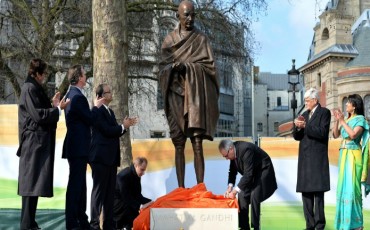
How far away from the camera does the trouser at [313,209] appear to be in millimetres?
8836

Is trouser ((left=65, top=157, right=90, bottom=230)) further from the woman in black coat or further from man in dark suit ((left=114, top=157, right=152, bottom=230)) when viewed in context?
man in dark suit ((left=114, top=157, right=152, bottom=230))

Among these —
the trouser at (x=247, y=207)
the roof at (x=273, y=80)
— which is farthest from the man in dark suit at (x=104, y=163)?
the roof at (x=273, y=80)

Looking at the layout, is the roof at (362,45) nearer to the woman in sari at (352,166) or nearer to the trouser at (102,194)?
the woman in sari at (352,166)

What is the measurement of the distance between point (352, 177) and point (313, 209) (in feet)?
2.71

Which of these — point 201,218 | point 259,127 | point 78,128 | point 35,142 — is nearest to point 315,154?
point 201,218

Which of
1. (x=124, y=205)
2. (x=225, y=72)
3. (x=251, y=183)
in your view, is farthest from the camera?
(x=225, y=72)

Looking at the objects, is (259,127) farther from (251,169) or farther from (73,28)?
(251,169)

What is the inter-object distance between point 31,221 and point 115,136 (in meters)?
1.58

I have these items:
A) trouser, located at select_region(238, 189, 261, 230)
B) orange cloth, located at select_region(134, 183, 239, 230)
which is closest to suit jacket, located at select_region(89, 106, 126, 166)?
orange cloth, located at select_region(134, 183, 239, 230)

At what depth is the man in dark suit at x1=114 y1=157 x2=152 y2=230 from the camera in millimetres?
10023

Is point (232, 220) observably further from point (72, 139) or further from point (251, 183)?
point (72, 139)

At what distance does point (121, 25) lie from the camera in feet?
40.1

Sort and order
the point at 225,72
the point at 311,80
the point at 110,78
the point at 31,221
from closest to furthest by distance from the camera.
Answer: the point at 31,221 < the point at 110,78 < the point at 225,72 < the point at 311,80

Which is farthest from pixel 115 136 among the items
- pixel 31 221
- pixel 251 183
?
pixel 251 183
